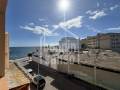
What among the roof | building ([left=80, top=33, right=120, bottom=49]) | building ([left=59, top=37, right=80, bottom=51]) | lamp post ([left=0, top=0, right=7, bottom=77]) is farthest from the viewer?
building ([left=59, top=37, right=80, bottom=51])

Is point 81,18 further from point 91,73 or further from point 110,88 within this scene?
point 110,88

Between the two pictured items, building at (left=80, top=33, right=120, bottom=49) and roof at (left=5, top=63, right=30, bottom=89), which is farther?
building at (left=80, top=33, right=120, bottom=49)

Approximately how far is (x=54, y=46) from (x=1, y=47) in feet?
42.9

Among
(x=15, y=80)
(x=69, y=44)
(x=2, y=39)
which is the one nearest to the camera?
(x=2, y=39)

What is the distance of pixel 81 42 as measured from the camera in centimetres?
1207

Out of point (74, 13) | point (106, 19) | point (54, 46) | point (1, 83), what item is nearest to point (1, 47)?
point (1, 83)

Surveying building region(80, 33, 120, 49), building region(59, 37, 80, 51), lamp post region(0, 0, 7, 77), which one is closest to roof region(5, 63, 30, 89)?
lamp post region(0, 0, 7, 77)

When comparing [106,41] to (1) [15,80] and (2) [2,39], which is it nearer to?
(1) [15,80]

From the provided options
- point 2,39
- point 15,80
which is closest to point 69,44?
point 15,80

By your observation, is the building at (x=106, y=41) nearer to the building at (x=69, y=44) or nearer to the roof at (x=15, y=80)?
the building at (x=69, y=44)

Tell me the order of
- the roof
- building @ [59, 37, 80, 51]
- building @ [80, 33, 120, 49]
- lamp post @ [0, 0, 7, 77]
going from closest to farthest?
lamp post @ [0, 0, 7, 77] < the roof < building @ [80, 33, 120, 49] < building @ [59, 37, 80, 51]

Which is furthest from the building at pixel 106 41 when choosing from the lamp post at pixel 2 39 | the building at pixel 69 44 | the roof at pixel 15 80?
the lamp post at pixel 2 39

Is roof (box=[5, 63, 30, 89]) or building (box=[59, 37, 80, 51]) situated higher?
building (box=[59, 37, 80, 51])

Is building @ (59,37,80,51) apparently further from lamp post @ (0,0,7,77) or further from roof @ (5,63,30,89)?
lamp post @ (0,0,7,77)
